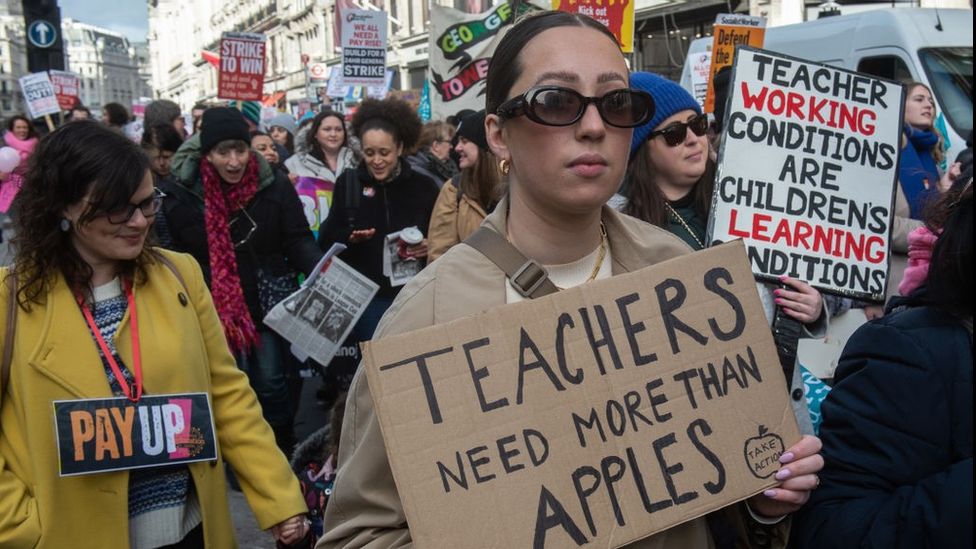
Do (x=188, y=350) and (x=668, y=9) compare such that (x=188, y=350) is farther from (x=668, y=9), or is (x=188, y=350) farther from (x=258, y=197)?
(x=668, y=9)

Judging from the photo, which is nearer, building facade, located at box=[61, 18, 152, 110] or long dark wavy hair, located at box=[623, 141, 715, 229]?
long dark wavy hair, located at box=[623, 141, 715, 229]

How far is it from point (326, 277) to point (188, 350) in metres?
2.52

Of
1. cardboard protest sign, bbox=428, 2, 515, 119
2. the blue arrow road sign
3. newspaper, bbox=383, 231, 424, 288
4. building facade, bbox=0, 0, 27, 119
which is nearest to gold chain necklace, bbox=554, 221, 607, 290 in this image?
newspaper, bbox=383, 231, 424, 288

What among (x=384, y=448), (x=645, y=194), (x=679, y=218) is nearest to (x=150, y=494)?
(x=384, y=448)

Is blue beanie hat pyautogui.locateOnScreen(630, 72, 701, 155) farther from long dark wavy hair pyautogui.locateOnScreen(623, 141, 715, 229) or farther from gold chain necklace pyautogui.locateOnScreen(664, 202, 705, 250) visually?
gold chain necklace pyautogui.locateOnScreen(664, 202, 705, 250)

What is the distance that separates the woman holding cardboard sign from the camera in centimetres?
176

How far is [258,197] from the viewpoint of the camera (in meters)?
5.44

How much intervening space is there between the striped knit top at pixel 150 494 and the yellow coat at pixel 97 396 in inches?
1.5

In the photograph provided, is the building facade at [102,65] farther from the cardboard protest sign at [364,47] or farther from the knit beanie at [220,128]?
the knit beanie at [220,128]

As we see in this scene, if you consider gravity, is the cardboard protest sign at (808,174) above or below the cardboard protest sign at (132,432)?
above

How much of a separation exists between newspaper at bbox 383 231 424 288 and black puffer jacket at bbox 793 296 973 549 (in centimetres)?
418

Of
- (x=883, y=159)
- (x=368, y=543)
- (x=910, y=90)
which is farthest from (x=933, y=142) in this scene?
(x=368, y=543)

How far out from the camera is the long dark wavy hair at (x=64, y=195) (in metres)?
2.74

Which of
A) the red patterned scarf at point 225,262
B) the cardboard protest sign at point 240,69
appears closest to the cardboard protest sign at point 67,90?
the cardboard protest sign at point 240,69
